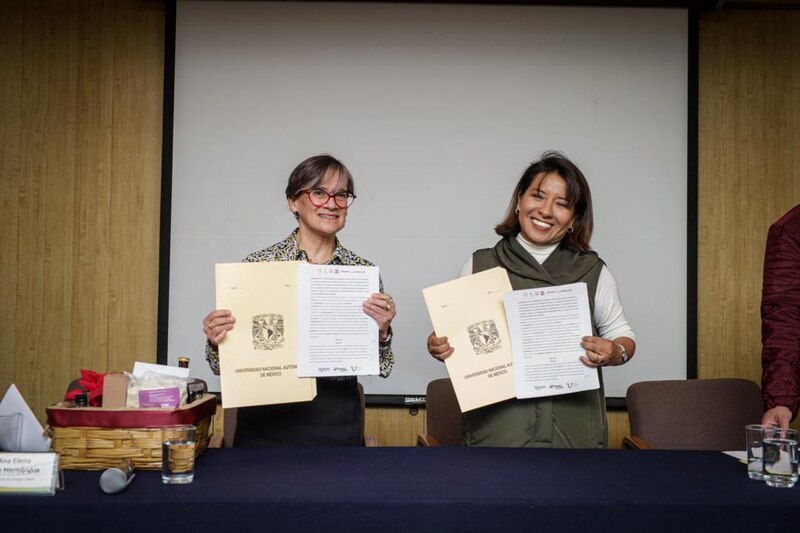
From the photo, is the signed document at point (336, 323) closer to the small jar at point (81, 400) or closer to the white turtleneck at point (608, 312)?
the small jar at point (81, 400)

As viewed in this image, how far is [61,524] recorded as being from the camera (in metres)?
1.54

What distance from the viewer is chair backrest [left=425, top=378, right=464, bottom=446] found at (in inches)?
124

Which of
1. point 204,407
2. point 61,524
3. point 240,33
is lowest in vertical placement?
point 61,524

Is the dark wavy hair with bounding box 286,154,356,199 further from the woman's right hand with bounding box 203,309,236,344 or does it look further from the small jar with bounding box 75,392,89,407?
the small jar with bounding box 75,392,89,407

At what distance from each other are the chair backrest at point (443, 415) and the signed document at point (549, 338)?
912 mm

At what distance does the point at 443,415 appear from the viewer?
318cm

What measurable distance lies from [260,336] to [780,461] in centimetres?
146

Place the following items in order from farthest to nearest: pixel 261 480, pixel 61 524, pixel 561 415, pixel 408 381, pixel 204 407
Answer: pixel 408 381, pixel 561 415, pixel 204 407, pixel 261 480, pixel 61 524

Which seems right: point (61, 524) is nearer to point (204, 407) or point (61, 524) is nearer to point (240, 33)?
point (204, 407)

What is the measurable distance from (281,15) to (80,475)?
8.92ft

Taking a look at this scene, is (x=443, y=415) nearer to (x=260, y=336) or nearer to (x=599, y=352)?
(x=599, y=352)

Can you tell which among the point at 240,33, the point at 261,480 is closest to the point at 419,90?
the point at 240,33

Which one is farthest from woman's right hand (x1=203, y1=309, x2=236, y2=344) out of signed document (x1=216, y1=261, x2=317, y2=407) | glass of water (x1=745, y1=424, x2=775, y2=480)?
glass of water (x1=745, y1=424, x2=775, y2=480)

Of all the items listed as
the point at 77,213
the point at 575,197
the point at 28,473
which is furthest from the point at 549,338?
the point at 77,213
